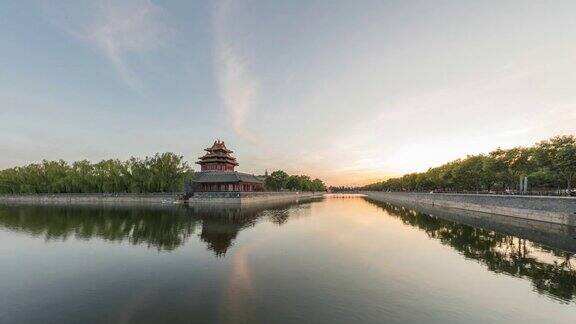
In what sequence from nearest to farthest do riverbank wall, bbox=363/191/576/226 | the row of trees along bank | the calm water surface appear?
the calm water surface → riverbank wall, bbox=363/191/576/226 → the row of trees along bank

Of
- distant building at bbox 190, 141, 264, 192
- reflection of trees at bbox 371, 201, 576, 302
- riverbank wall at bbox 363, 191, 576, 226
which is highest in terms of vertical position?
distant building at bbox 190, 141, 264, 192

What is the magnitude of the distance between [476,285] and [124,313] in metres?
17.3

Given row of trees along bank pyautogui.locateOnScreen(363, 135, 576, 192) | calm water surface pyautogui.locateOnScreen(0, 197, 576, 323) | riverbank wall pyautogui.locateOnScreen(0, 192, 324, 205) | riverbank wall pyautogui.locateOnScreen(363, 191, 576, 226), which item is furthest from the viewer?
riverbank wall pyautogui.locateOnScreen(0, 192, 324, 205)

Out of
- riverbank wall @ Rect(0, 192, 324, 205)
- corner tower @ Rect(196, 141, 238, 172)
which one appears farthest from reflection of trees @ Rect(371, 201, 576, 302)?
corner tower @ Rect(196, 141, 238, 172)

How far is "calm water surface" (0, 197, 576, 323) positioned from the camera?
41.9 feet

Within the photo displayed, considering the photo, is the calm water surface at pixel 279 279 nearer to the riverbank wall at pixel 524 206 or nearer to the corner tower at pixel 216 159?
the riverbank wall at pixel 524 206

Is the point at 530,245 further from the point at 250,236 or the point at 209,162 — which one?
the point at 209,162

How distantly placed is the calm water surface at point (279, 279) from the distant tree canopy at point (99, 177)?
5646cm

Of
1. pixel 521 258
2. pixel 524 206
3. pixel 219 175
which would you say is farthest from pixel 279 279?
pixel 219 175

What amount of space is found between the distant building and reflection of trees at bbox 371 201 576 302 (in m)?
60.5

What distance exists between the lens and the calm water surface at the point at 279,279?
12.8 meters

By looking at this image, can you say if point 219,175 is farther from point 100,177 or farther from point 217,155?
point 100,177

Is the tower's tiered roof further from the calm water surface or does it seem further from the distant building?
the calm water surface

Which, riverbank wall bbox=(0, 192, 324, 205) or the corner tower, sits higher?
the corner tower
